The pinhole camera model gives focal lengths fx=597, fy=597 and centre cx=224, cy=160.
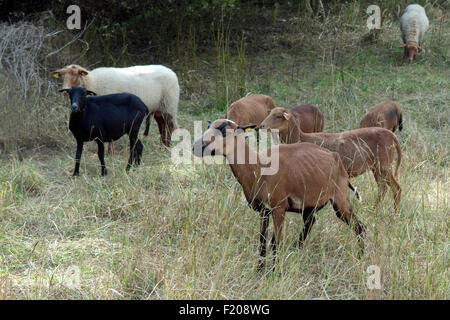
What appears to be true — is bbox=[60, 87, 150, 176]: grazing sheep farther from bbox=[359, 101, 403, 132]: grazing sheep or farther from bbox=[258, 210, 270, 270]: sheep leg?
bbox=[359, 101, 403, 132]: grazing sheep

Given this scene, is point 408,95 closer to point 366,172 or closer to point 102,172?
point 366,172

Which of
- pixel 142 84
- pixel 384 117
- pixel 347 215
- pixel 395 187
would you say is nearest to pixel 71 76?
pixel 142 84

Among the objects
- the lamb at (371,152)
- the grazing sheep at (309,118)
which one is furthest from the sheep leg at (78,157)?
the grazing sheep at (309,118)

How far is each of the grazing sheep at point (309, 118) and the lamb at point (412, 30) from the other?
4294 millimetres

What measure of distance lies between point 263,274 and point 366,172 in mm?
2381

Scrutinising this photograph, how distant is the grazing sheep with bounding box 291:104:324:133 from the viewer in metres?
7.74

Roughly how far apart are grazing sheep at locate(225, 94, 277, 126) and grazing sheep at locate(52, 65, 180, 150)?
4.43ft

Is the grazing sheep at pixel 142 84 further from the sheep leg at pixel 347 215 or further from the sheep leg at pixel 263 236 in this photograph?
the sheep leg at pixel 347 215

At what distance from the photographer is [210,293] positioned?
13.9ft

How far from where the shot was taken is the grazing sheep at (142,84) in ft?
26.1

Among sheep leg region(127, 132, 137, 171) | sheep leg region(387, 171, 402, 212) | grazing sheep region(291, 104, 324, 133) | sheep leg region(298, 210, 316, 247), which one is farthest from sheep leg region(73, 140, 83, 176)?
sheep leg region(387, 171, 402, 212)

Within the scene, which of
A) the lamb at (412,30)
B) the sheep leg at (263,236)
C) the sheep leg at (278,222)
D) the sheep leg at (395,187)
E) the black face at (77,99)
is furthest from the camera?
the lamb at (412,30)

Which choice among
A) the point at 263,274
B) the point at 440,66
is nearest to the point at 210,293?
the point at 263,274

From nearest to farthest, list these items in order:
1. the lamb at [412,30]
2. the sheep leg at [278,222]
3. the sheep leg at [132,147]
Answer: the sheep leg at [278,222] → the sheep leg at [132,147] → the lamb at [412,30]
